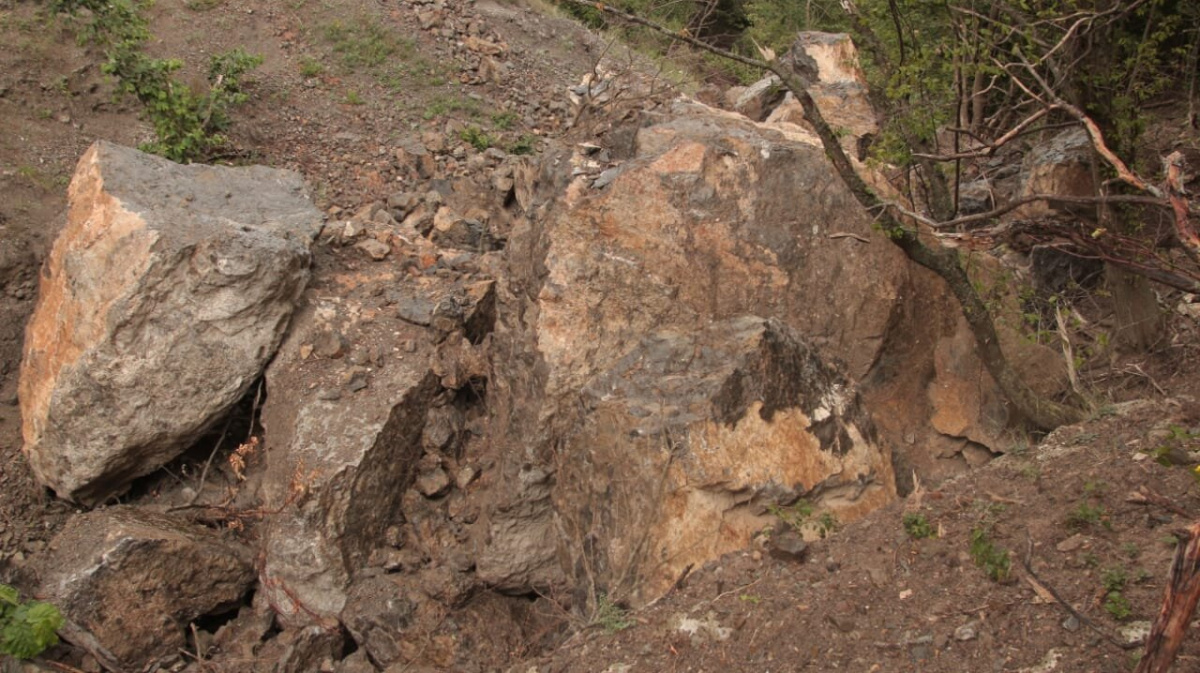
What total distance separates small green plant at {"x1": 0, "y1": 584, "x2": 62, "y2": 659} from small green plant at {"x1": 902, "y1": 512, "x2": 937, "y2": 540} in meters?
3.95

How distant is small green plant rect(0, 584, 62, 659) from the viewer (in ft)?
15.2

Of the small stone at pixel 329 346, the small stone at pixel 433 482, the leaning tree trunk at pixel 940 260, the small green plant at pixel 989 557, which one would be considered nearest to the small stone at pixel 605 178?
the leaning tree trunk at pixel 940 260

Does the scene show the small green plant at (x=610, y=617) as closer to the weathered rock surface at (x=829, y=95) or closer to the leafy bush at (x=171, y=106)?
the weathered rock surface at (x=829, y=95)

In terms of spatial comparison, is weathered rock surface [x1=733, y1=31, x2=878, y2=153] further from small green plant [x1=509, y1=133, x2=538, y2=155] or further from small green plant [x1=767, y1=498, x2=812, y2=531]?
small green plant [x1=767, y1=498, x2=812, y2=531]

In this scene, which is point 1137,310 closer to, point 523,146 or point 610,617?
point 610,617

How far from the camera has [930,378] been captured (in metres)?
5.53

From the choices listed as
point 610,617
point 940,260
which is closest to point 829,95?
point 940,260

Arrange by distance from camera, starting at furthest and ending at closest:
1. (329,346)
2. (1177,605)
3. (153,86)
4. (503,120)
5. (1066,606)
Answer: (503,120), (153,86), (329,346), (1066,606), (1177,605)

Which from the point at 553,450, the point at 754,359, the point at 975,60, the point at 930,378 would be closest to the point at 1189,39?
the point at 975,60

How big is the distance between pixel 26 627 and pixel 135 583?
50 cm

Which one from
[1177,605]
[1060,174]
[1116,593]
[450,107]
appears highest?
[1177,605]

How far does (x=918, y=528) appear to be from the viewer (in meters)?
3.92

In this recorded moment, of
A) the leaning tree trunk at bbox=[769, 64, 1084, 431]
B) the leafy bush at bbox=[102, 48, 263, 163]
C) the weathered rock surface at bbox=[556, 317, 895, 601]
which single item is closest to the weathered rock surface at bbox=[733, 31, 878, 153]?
the leaning tree trunk at bbox=[769, 64, 1084, 431]

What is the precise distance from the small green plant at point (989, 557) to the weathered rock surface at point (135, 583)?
364 centimetres
